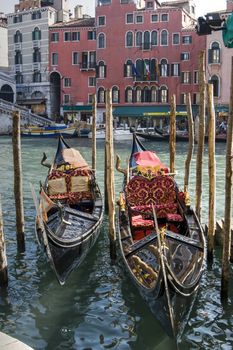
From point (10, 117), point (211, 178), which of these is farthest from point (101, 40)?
point (211, 178)

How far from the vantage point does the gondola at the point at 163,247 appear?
11.6 feet

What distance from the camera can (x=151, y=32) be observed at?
25516 mm

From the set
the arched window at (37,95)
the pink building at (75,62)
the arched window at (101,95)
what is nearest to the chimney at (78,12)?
the pink building at (75,62)

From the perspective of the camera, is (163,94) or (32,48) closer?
(163,94)

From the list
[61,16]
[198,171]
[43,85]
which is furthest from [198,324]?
[61,16]

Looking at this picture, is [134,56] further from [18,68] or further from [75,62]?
[18,68]

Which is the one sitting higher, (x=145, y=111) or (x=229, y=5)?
(x=229, y=5)

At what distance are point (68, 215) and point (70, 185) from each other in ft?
5.17

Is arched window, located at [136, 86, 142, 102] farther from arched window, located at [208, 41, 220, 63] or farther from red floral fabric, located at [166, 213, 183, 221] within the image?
red floral fabric, located at [166, 213, 183, 221]

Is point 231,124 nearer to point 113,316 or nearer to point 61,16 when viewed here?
point 113,316

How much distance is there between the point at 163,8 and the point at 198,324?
2317 cm

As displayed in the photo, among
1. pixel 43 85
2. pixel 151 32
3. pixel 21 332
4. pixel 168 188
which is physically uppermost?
pixel 151 32

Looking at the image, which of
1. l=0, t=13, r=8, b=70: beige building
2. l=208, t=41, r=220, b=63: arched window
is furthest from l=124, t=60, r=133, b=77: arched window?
l=0, t=13, r=8, b=70: beige building

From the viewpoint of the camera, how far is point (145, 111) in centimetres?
2594
